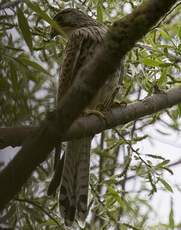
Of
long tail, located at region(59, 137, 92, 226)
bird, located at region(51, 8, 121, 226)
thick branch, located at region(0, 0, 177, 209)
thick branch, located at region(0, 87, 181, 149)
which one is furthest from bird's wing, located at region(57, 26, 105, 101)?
thick branch, located at region(0, 0, 177, 209)

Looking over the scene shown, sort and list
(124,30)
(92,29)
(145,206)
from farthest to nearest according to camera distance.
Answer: (145,206), (92,29), (124,30)

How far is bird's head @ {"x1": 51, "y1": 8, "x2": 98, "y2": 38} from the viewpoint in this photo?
2.69 meters

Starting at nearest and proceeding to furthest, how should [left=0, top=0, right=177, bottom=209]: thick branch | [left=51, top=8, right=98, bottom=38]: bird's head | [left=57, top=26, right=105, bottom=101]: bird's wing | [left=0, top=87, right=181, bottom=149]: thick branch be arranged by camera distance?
[left=0, top=0, right=177, bottom=209]: thick branch < [left=0, top=87, right=181, bottom=149]: thick branch < [left=57, top=26, right=105, bottom=101]: bird's wing < [left=51, top=8, right=98, bottom=38]: bird's head

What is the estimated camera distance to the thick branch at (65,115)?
0.88 metres

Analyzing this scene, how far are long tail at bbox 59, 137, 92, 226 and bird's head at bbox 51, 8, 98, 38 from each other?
562 millimetres

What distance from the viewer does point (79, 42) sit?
2.50 meters

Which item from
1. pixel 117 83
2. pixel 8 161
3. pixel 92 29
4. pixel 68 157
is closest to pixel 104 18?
pixel 92 29

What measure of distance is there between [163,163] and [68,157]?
1.41ft

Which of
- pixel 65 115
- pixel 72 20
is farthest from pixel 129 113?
pixel 72 20

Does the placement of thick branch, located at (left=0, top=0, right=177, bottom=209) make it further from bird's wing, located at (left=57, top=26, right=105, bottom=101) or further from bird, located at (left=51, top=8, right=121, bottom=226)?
bird's wing, located at (left=57, top=26, right=105, bottom=101)

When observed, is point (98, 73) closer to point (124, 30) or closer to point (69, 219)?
point (124, 30)

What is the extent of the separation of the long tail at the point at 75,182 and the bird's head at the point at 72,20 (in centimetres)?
56

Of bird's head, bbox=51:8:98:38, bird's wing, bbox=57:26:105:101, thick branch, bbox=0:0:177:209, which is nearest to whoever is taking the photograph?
thick branch, bbox=0:0:177:209

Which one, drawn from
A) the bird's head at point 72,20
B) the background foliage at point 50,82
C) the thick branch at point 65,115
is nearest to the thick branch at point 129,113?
the background foliage at point 50,82
